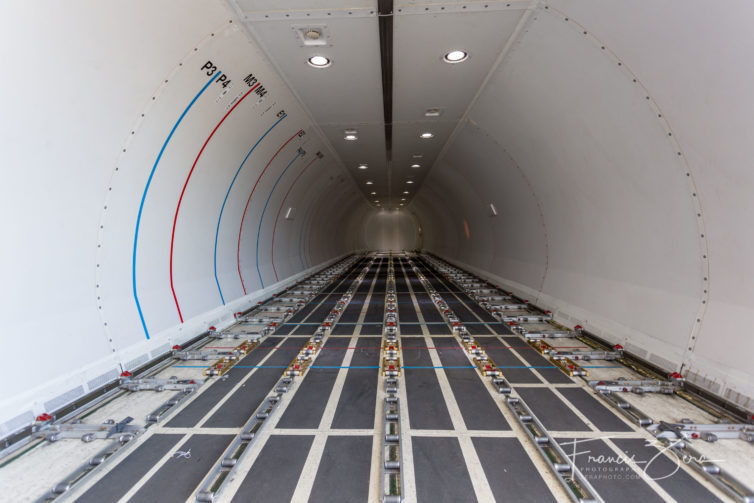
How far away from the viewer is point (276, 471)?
10.5 ft

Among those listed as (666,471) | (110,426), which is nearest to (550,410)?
(666,471)

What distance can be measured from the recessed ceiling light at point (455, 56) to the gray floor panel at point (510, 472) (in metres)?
5.63

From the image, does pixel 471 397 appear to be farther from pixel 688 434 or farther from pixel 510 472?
pixel 688 434

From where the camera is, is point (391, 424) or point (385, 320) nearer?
point (391, 424)

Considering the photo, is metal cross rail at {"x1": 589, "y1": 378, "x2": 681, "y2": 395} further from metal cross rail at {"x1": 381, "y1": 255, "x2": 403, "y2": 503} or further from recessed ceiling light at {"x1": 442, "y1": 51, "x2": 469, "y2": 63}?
recessed ceiling light at {"x1": 442, "y1": 51, "x2": 469, "y2": 63}

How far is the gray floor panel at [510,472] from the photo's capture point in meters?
2.89

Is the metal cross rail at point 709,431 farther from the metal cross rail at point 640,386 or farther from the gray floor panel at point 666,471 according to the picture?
the metal cross rail at point 640,386

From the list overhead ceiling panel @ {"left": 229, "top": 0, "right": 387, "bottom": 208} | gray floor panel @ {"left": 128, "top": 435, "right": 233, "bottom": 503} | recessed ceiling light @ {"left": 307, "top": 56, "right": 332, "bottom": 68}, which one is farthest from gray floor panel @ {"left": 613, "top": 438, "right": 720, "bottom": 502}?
recessed ceiling light @ {"left": 307, "top": 56, "right": 332, "bottom": 68}

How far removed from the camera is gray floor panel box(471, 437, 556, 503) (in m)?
2.89

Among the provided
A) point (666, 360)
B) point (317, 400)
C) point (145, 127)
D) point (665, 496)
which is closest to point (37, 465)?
point (317, 400)

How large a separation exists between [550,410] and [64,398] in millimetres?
6080

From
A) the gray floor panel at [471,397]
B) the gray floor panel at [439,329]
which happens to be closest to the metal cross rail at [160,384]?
the gray floor panel at [471,397]

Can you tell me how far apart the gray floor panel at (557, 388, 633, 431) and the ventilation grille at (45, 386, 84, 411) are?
21.1 feet

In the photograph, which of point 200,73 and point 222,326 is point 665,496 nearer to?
point 200,73
